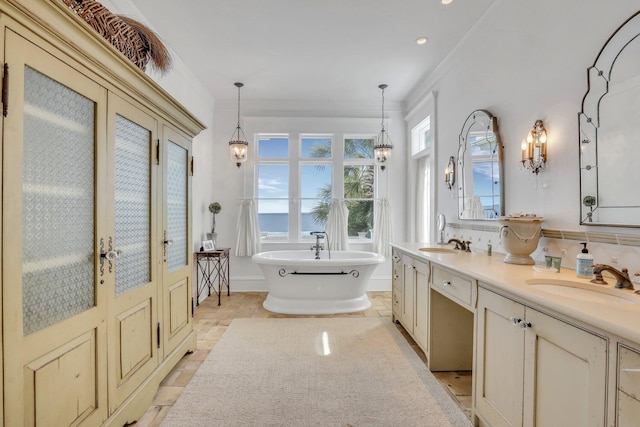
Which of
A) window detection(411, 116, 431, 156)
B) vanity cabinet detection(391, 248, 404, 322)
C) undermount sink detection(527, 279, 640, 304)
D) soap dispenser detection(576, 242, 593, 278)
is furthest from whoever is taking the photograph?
window detection(411, 116, 431, 156)

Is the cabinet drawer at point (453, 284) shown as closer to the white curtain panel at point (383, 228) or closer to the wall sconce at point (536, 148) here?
the wall sconce at point (536, 148)

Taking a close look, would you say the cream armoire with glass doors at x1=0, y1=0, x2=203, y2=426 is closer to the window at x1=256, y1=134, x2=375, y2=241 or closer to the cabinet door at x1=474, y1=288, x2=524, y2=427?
the cabinet door at x1=474, y1=288, x2=524, y2=427

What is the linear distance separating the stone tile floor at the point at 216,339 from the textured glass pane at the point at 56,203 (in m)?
0.95

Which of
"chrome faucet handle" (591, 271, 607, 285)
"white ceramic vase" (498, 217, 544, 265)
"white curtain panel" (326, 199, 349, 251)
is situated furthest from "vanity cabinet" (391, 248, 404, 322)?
"chrome faucet handle" (591, 271, 607, 285)

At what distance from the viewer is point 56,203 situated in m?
1.26

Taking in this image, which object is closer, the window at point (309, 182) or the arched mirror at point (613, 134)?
the arched mirror at point (613, 134)

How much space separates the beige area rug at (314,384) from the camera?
183 cm

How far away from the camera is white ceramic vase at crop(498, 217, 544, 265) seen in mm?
1944

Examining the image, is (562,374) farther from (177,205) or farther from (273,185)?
(273,185)

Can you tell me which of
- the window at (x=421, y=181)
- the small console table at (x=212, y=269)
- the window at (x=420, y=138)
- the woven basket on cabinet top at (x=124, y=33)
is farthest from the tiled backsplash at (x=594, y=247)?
the small console table at (x=212, y=269)

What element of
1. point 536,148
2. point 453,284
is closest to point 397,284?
point 453,284

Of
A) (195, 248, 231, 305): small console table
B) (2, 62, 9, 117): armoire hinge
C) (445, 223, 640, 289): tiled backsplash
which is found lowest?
(195, 248, 231, 305): small console table

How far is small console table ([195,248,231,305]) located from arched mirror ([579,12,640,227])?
3.75m

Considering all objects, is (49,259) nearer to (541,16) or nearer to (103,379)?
(103,379)
